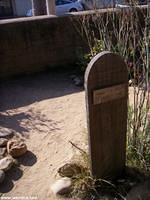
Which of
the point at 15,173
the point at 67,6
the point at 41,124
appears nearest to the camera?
the point at 15,173

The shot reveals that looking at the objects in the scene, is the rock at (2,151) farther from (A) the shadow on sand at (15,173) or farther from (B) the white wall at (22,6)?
(B) the white wall at (22,6)

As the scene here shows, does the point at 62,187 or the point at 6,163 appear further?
the point at 6,163

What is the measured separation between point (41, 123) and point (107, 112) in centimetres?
178

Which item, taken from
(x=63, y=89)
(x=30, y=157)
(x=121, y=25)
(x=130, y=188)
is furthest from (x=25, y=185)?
(x=63, y=89)

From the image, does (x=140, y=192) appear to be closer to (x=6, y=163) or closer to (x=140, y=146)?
(x=140, y=146)

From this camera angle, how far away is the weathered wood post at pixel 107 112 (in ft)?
8.16

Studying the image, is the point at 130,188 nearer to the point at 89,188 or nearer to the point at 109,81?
the point at 89,188

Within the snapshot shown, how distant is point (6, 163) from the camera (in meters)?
3.28

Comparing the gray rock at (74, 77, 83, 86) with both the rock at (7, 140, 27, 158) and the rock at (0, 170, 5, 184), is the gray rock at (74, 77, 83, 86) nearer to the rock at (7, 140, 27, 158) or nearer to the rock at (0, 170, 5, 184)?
the rock at (7, 140, 27, 158)

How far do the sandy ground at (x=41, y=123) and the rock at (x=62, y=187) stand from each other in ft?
0.22

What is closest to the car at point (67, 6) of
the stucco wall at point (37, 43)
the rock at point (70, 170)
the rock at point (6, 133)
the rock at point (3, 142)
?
the stucco wall at point (37, 43)

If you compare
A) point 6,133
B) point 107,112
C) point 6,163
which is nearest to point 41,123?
point 6,133

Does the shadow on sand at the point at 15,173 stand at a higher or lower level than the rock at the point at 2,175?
lower

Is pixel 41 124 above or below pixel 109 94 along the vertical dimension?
below
